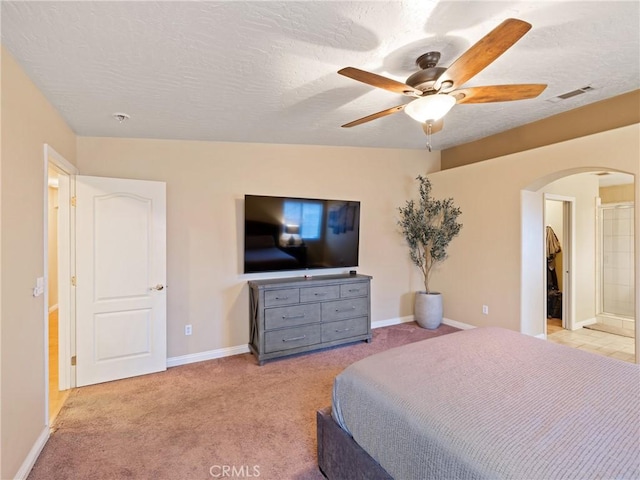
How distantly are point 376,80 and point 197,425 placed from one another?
2.73 meters

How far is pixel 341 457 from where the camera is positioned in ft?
5.41

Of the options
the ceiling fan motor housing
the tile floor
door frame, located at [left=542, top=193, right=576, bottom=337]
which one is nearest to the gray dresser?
the ceiling fan motor housing

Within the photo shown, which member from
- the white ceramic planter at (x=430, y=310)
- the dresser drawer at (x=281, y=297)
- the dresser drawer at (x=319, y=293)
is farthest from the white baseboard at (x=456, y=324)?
the dresser drawer at (x=281, y=297)

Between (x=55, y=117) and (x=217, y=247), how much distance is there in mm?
1826

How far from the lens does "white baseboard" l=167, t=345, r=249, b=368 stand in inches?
136

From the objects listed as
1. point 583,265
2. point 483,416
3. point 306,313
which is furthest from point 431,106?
point 583,265

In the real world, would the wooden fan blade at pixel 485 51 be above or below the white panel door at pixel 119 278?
above

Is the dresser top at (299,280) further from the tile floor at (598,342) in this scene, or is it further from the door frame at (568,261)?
the door frame at (568,261)

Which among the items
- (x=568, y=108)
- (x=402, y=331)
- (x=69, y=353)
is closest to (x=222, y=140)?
(x=69, y=353)

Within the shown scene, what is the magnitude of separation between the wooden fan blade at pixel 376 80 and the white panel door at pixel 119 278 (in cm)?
242

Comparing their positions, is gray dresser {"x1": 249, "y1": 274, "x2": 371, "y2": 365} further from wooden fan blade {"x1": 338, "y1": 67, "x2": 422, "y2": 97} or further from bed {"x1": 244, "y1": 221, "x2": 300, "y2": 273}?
wooden fan blade {"x1": 338, "y1": 67, "x2": 422, "y2": 97}

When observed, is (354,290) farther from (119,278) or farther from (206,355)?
(119,278)

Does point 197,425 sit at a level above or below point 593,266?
below

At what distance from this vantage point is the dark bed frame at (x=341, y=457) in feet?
4.80
